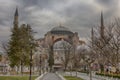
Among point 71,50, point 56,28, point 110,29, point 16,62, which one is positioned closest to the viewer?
point 110,29

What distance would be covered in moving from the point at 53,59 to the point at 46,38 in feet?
69.2

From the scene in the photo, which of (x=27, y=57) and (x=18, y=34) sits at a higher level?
(x=18, y=34)

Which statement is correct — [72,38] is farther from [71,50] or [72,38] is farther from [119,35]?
[119,35]

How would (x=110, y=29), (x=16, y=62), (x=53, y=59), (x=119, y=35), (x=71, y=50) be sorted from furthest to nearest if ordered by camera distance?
(x=53, y=59) → (x=71, y=50) → (x=16, y=62) → (x=110, y=29) → (x=119, y=35)

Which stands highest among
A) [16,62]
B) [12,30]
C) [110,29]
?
[12,30]

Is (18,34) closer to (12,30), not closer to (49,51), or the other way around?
(12,30)

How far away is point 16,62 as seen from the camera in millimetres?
76125

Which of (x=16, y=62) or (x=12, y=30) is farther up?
(x=12, y=30)

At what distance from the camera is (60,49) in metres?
143

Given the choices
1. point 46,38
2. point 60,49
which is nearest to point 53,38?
point 46,38

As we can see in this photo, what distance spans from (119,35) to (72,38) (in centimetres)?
11238

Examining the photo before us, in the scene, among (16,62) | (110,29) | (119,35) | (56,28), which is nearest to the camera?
(119,35)

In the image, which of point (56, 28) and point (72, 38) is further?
point (56, 28)

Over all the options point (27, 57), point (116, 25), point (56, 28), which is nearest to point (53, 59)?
point (56, 28)
